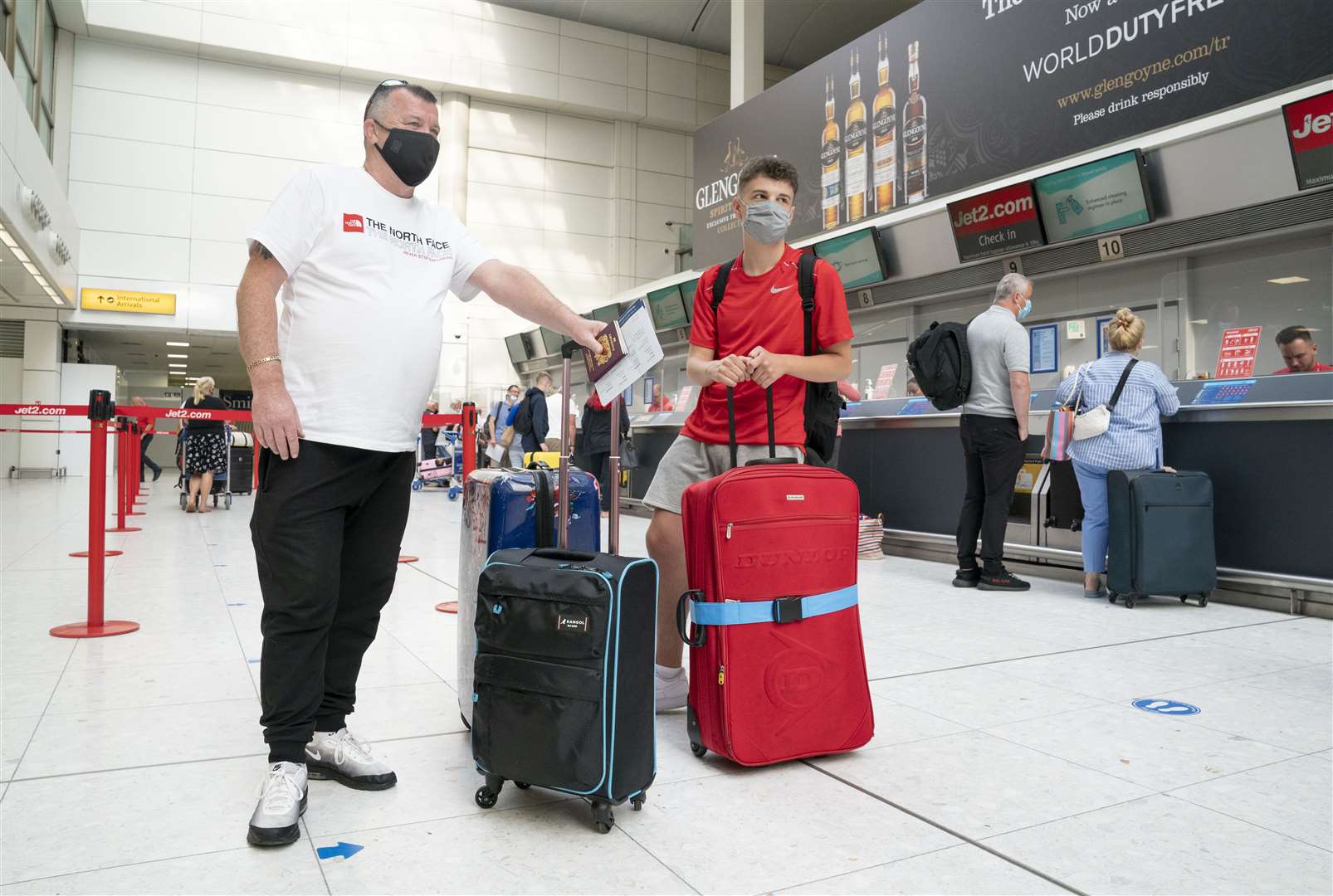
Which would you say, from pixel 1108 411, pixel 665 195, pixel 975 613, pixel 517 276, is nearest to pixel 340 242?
pixel 517 276

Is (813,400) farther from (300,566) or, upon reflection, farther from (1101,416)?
(1101,416)

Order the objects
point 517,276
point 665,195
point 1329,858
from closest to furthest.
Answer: point 1329,858
point 517,276
point 665,195

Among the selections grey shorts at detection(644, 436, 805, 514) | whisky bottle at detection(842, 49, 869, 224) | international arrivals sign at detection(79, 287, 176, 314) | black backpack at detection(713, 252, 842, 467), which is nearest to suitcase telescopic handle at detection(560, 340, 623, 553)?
grey shorts at detection(644, 436, 805, 514)

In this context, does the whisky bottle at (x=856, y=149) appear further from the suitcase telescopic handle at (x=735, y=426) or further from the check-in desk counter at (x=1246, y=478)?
the suitcase telescopic handle at (x=735, y=426)

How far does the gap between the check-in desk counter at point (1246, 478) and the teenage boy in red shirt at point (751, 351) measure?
3160mm

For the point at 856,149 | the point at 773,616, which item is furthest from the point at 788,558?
the point at 856,149

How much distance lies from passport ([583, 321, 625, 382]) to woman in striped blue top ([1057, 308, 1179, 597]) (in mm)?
3509

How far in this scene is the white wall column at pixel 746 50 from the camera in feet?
42.1

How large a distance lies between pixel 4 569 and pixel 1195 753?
5950 mm

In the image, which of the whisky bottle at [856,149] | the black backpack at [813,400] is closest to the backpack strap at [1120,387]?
the black backpack at [813,400]

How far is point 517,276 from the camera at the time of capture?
2.16m

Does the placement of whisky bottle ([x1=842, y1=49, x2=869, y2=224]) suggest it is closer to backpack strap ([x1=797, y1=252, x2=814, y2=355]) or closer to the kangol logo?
backpack strap ([x1=797, y1=252, x2=814, y2=355])

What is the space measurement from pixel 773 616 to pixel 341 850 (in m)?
1.02

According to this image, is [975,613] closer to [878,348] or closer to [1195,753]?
[1195,753]
